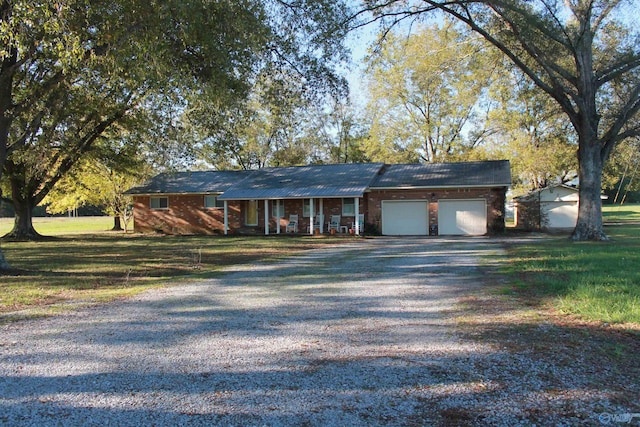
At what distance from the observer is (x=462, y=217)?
2414cm

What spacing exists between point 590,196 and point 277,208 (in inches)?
615

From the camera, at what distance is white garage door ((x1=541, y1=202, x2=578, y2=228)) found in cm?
2737

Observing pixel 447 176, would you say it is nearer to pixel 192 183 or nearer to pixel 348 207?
pixel 348 207

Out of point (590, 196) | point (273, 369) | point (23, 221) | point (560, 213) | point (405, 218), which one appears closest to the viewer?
point (273, 369)

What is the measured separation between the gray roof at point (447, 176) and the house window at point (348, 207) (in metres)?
1.52

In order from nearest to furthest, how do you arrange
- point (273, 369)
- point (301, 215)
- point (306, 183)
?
point (273, 369)
point (301, 215)
point (306, 183)

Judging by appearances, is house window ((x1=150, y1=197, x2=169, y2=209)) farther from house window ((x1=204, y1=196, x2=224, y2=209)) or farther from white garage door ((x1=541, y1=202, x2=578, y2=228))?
white garage door ((x1=541, y1=202, x2=578, y2=228))

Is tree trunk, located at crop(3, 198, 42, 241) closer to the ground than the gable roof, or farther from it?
closer to the ground

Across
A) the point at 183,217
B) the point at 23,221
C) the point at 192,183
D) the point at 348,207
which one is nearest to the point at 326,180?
the point at 348,207

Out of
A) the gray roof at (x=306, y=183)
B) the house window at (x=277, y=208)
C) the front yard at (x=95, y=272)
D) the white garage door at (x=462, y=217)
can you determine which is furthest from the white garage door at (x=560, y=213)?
the front yard at (x=95, y=272)

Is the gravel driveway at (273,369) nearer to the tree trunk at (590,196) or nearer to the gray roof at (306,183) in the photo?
the tree trunk at (590,196)

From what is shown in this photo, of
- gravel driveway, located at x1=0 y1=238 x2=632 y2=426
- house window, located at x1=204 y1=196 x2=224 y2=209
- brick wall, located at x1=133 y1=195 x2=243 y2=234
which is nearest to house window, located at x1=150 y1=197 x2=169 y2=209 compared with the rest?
brick wall, located at x1=133 y1=195 x2=243 y2=234

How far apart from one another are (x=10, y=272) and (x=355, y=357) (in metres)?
9.92

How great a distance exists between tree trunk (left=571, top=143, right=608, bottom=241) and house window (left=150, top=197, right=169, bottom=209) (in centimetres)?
2282
